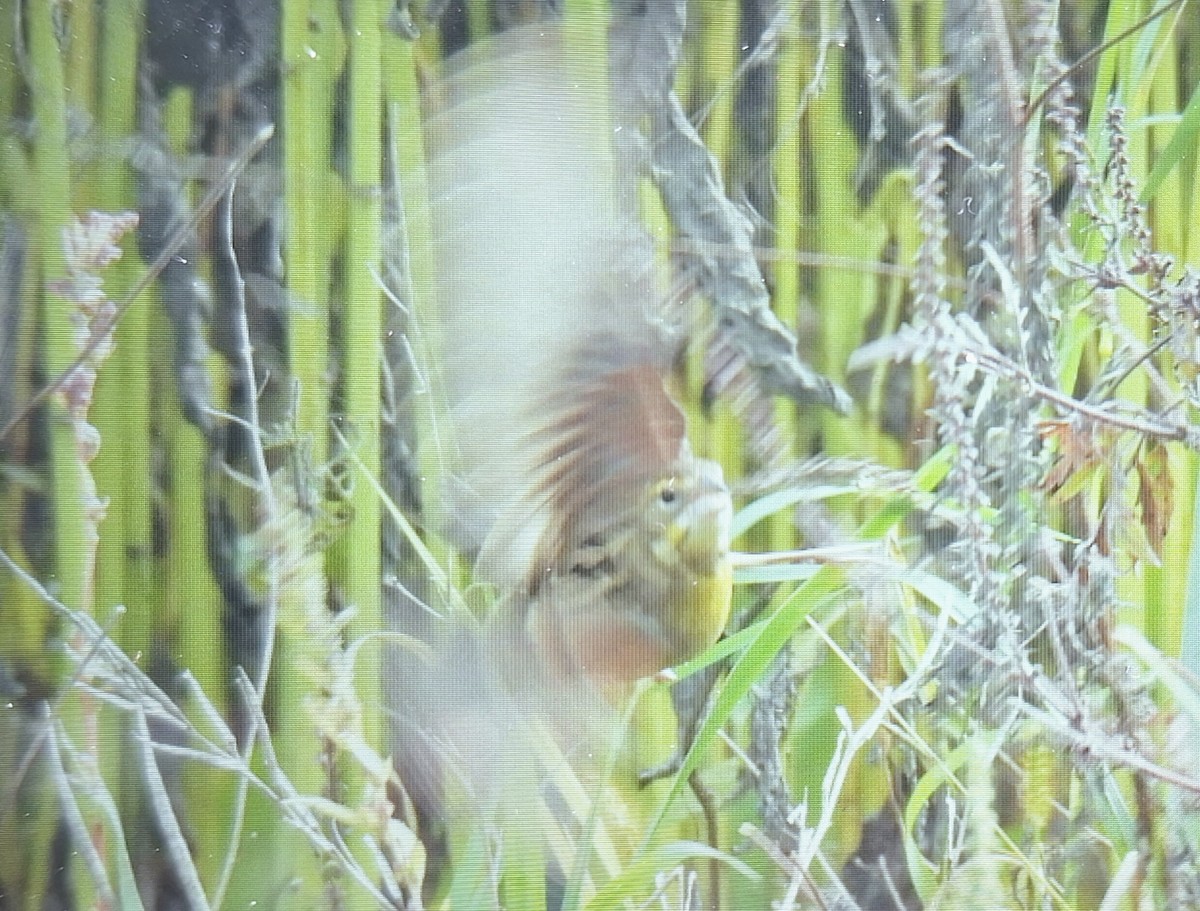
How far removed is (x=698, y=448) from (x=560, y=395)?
95mm

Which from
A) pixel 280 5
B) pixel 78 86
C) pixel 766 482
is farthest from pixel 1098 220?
pixel 78 86

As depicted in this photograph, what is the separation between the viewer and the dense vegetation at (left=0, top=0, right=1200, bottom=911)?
0.56 m

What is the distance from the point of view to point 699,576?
0.61m

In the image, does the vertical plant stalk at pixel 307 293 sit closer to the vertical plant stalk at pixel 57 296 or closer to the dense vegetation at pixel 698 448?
the dense vegetation at pixel 698 448

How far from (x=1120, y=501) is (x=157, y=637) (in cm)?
63

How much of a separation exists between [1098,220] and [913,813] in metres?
0.42

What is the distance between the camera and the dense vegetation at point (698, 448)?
22.2 inches

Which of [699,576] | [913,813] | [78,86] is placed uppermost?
[78,86]

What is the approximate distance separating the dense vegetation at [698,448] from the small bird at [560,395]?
2 centimetres

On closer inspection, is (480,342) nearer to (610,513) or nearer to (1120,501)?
(610,513)

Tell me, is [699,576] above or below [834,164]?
below

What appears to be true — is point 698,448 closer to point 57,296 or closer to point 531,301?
point 531,301

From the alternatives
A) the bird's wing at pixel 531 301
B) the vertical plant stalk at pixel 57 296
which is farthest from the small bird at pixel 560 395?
the vertical plant stalk at pixel 57 296

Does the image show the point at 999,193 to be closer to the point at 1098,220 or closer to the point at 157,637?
the point at 1098,220
